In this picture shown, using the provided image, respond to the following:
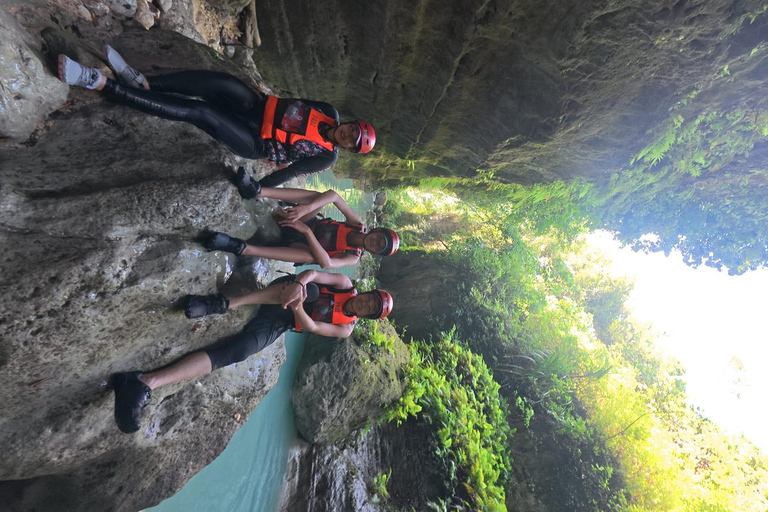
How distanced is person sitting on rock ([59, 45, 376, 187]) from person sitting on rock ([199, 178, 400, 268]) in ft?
1.15

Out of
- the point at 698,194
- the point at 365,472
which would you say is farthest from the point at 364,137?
the point at 698,194

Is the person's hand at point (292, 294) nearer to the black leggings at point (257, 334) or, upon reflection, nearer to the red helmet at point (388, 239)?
the black leggings at point (257, 334)

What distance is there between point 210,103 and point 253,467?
5.40 meters

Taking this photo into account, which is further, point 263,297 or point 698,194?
point 698,194

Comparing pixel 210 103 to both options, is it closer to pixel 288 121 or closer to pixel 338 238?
pixel 288 121

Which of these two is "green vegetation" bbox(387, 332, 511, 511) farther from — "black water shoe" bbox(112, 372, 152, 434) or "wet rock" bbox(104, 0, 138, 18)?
"wet rock" bbox(104, 0, 138, 18)

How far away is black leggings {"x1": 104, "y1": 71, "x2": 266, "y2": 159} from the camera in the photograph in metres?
3.19

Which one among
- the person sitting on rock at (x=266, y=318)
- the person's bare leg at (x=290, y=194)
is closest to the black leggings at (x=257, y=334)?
the person sitting on rock at (x=266, y=318)

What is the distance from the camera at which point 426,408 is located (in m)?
7.52

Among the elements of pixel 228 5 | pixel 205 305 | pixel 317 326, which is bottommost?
pixel 317 326

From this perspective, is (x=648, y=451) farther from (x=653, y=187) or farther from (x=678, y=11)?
(x=678, y=11)

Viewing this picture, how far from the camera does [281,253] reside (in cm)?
414

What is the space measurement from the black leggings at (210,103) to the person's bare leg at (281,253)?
39.4 inches

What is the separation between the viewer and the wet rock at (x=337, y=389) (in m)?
6.33
